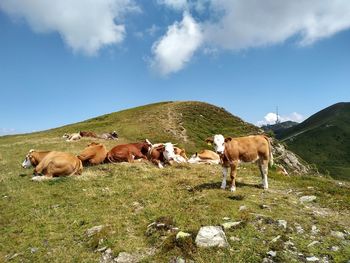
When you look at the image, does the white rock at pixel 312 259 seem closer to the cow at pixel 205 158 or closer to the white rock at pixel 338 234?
the white rock at pixel 338 234

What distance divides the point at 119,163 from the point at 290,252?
15.1 m

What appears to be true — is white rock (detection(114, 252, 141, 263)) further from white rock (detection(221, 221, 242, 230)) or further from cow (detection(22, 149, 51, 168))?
cow (detection(22, 149, 51, 168))

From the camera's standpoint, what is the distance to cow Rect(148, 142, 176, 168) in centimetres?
2453

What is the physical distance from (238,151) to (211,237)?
5.60 meters

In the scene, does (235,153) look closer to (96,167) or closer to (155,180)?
(155,180)

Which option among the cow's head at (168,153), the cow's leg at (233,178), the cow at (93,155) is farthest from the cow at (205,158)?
the cow's leg at (233,178)

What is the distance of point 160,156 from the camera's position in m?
25.0

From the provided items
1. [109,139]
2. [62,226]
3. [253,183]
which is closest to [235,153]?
[253,183]

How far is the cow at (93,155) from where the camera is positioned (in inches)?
A: 944

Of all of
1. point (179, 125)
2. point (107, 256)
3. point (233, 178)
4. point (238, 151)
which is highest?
point (179, 125)

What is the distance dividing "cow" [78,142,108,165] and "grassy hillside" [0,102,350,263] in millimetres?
1694

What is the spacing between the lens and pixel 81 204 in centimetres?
1584

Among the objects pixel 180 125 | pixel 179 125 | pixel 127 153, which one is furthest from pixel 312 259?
pixel 180 125

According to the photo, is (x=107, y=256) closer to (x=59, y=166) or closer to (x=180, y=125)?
(x=59, y=166)
